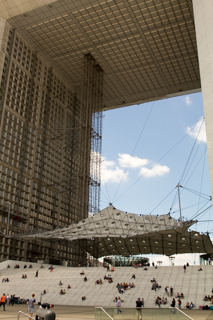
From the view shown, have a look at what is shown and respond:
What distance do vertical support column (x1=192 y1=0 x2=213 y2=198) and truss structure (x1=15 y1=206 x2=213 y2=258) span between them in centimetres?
1504

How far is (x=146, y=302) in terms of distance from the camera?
31297mm

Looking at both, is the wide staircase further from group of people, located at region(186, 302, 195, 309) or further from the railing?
the railing

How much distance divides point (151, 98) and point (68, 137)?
20885 mm

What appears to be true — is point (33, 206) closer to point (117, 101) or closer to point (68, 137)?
point (68, 137)

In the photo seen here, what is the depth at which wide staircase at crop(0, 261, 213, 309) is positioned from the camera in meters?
32.1

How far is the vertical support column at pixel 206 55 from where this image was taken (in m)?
33.3

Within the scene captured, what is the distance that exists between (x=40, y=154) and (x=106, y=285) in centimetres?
3327

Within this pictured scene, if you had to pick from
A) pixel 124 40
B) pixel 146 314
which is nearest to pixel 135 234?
pixel 146 314

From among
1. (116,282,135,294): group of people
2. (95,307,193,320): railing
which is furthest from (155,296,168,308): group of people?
(95,307,193,320): railing

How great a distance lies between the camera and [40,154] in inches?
2490

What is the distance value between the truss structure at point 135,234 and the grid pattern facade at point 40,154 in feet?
20.1

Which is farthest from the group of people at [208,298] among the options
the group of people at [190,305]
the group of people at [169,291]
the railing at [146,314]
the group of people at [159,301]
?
the railing at [146,314]

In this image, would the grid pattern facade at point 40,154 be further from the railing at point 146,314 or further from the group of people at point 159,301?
the railing at point 146,314

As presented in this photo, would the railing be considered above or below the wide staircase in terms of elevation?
below
